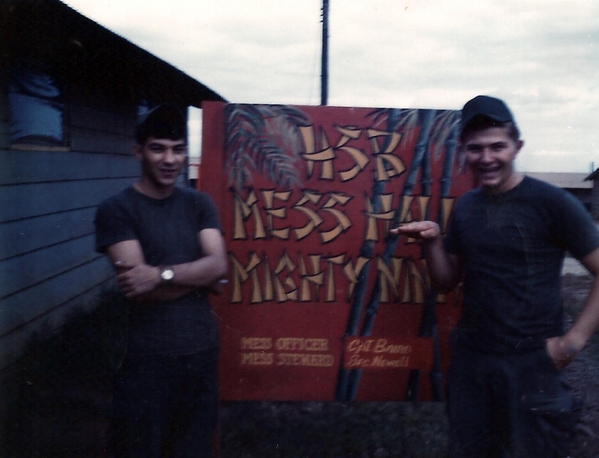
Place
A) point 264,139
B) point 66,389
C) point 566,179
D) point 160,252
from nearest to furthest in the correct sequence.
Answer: point 160,252 < point 264,139 < point 66,389 < point 566,179

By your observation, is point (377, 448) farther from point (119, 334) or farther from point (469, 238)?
point (119, 334)

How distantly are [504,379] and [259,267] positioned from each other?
1.31 metres

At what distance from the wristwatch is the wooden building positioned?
2.42 meters

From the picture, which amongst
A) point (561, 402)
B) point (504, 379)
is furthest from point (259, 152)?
point (561, 402)

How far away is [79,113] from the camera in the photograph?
6160mm

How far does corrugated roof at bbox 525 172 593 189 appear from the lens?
39.2 m

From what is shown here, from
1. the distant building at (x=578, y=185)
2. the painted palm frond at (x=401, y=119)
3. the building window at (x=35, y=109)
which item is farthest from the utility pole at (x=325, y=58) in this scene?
the distant building at (x=578, y=185)

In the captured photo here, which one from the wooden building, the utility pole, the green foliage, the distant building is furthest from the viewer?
the distant building

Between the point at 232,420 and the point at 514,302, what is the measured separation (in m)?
2.60

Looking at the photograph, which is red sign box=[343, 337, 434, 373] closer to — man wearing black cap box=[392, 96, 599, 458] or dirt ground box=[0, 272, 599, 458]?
man wearing black cap box=[392, 96, 599, 458]

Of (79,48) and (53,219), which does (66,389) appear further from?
(79,48)

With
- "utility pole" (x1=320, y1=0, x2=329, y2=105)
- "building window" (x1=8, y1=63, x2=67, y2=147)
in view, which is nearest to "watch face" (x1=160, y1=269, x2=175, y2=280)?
"building window" (x1=8, y1=63, x2=67, y2=147)

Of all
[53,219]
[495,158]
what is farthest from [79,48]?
[495,158]

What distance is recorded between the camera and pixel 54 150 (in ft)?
17.9
